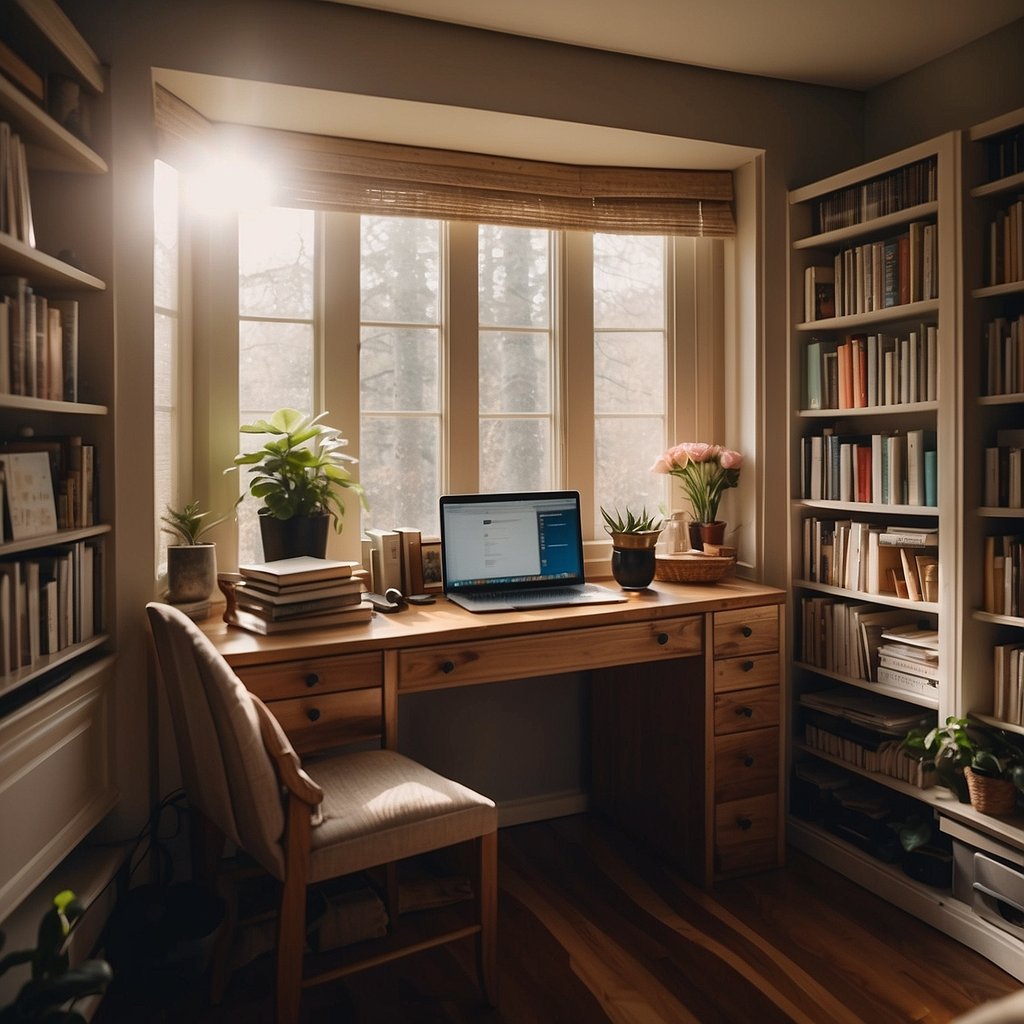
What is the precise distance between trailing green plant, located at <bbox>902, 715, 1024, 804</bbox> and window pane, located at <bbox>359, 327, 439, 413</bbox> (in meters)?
1.80

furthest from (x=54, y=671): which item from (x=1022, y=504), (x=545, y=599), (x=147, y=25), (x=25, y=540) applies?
(x=1022, y=504)

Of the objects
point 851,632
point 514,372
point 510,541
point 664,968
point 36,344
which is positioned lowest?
point 664,968

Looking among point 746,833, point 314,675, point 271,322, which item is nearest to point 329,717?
point 314,675

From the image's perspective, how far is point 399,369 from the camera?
2.94 meters

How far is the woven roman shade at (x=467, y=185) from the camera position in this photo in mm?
2664

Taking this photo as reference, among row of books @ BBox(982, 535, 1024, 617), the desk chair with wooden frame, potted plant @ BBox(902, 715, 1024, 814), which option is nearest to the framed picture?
the desk chair with wooden frame

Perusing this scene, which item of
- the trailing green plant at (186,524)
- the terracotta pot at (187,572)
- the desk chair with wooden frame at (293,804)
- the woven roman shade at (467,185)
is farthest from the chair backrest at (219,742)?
the woven roman shade at (467,185)

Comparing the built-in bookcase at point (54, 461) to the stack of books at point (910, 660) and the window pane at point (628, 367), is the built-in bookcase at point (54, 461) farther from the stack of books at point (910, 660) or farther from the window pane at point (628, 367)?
the stack of books at point (910, 660)

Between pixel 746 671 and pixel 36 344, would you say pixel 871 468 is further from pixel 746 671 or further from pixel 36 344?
pixel 36 344

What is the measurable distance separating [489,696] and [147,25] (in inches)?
85.9

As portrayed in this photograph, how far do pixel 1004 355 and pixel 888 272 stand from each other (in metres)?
0.46

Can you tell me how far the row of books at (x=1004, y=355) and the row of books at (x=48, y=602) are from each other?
2.39 metres

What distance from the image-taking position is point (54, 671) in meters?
2.02

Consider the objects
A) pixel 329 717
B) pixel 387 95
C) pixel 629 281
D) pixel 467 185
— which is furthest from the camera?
pixel 629 281
